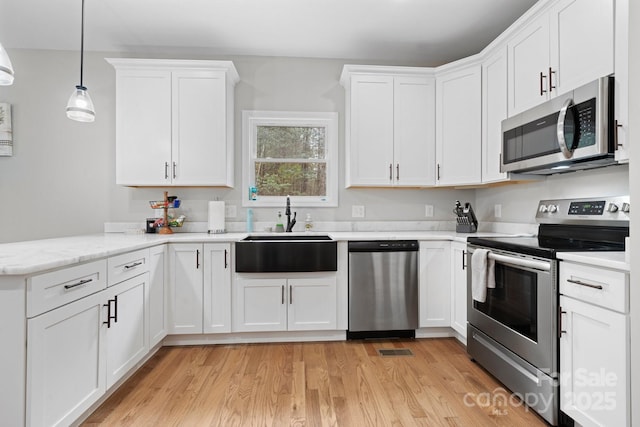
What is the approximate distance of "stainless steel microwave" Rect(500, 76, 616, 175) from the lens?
1.61 m

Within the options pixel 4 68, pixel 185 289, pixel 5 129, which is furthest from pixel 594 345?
pixel 5 129

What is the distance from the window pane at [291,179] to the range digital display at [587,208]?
2047 millimetres

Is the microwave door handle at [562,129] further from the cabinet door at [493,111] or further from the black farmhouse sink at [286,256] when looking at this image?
the black farmhouse sink at [286,256]

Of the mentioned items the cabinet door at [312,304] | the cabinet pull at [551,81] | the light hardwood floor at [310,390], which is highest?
the cabinet pull at [551,81]

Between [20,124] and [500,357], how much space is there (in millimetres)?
4476

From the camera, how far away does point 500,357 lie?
2020mm

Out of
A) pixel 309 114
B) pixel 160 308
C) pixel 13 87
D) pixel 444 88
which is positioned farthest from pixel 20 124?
pixel 444 88

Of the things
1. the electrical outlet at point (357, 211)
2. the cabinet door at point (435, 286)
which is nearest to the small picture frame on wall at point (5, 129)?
the electrical outlet at point (357, 211)

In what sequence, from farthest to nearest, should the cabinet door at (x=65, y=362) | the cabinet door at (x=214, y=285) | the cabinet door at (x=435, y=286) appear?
1. the cabinet door at (x=435, y=286)
2. the cabinet door at (x=214, y=285)
3. the cabinet door at (x=65, y=362)

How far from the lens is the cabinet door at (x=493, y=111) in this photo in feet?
8.28

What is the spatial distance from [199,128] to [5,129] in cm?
188

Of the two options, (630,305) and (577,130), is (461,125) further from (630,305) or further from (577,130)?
(630,305)

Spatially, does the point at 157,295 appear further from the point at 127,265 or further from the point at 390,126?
the point at 390,126

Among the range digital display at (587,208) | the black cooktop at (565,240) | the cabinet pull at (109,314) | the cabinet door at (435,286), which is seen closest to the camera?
the black cooktop at (565,240)
